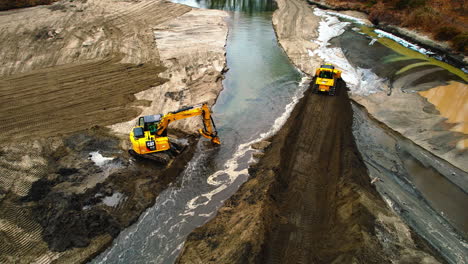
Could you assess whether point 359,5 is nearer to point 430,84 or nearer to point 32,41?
point 430,84

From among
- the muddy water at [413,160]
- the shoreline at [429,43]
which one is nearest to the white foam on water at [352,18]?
the shoreline at [429,43]

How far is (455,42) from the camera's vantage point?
3002 centimetres

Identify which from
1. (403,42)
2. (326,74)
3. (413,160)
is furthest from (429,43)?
(413,160)

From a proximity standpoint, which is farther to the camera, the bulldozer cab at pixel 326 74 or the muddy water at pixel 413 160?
the bulldozer cab at pixel 326 74

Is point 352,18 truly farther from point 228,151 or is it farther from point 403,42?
point 228,151

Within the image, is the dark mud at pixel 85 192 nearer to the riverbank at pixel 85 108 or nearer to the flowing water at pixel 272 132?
the riverbank at pixel 85 108

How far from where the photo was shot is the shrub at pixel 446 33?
30969 mm

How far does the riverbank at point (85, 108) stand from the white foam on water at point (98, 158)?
47 millimetres

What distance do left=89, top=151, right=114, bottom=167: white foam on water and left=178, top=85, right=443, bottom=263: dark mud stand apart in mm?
6419

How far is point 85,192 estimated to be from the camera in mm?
13633

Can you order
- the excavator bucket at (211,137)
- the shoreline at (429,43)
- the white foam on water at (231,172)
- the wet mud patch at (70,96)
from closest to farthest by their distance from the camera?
the white foam on water at (231,172)
the excavator bucket at (211,137)
the wet mud patch at (70,96)
the shoreline at (429,43)

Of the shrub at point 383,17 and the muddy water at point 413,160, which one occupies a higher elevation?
the shrub at point 383,17

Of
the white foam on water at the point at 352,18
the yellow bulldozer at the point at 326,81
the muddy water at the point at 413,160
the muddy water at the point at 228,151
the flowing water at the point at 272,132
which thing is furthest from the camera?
the white foam on water at the point at 352,18

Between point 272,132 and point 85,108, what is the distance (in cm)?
1209
